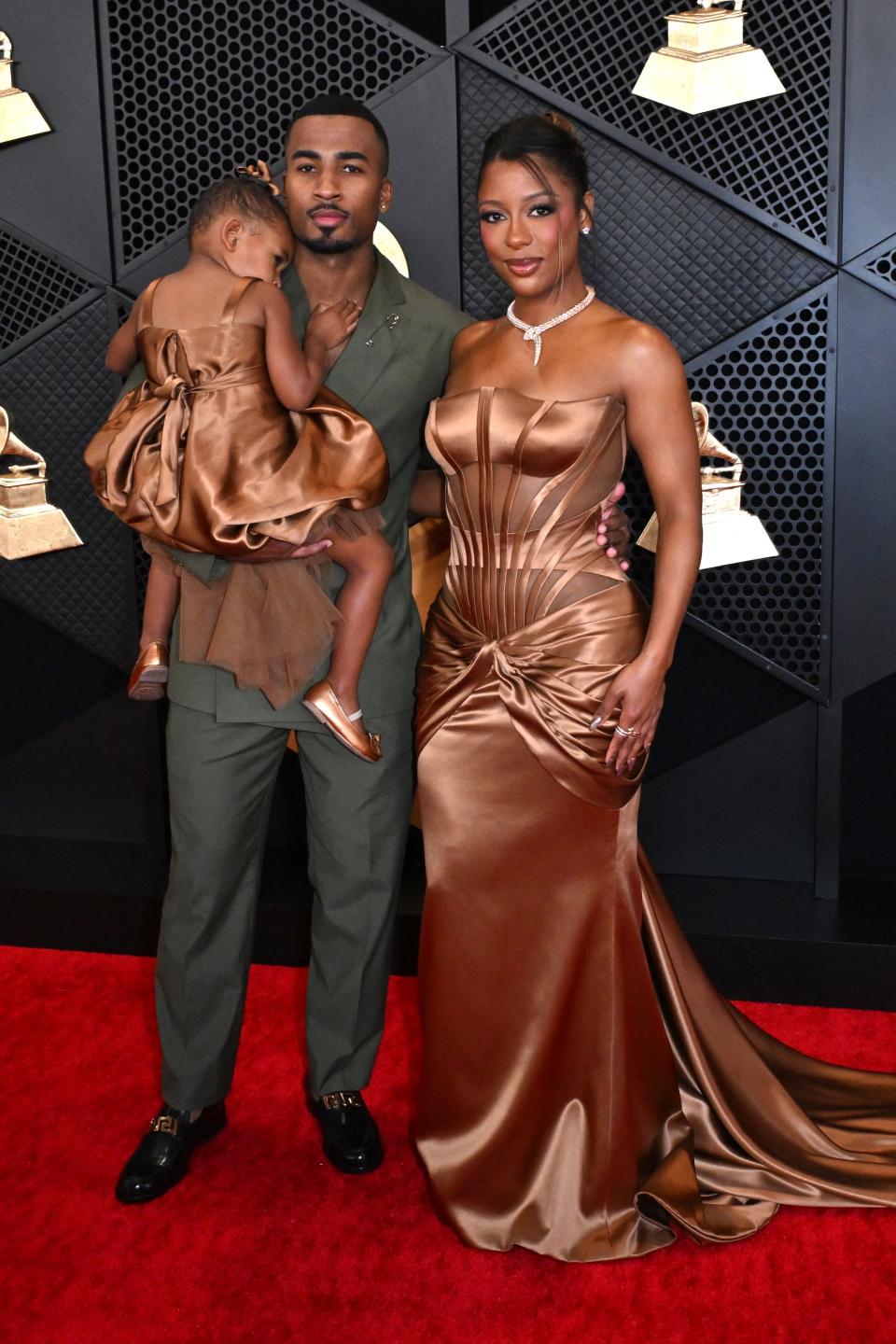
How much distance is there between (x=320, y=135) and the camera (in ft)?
8.16

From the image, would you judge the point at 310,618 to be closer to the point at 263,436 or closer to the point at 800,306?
the point at 263,436

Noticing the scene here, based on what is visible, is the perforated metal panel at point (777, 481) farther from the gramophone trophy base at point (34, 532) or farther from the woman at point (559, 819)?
the gramophone trophy base at point (34, 532)

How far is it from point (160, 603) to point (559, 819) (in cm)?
86

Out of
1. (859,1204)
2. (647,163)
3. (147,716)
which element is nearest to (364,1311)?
(859,1204)

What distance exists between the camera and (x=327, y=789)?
269 cm

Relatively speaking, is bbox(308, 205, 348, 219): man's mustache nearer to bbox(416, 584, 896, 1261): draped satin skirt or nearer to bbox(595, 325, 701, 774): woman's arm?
bbox(595, 325, 701, 774): woman's arm

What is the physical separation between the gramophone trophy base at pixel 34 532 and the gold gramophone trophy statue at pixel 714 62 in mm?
1821

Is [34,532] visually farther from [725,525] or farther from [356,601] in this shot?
[725,525]

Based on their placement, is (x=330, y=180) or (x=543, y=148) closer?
(x=543, y=148)

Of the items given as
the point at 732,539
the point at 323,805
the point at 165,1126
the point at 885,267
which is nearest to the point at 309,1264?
the point at 165,1126

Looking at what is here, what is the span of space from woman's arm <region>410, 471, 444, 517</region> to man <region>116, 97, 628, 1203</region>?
0.03 m

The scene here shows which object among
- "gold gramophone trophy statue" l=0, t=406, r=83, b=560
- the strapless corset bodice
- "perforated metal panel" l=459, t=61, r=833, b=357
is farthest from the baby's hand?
"gold gramophone trophy statue" l=0, t=406, r=83, b=560

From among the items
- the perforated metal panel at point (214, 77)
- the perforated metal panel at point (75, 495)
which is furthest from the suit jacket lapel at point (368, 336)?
the perforated metal panel at point (75, 495)

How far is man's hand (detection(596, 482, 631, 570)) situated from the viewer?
244 centimetres
